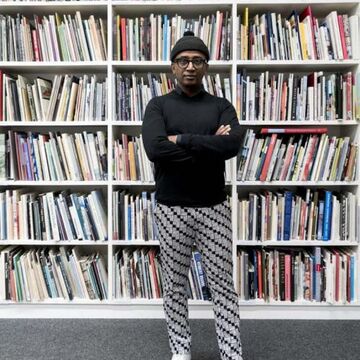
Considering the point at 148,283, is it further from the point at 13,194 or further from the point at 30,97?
the point at 30,97

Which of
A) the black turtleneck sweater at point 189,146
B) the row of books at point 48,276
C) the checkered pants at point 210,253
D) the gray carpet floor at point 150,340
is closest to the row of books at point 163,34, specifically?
the black turtleneck sweater at point 189,146

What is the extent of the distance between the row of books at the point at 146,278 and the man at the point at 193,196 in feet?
1.76

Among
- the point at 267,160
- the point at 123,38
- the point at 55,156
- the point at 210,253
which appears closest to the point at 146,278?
the point at 210,253

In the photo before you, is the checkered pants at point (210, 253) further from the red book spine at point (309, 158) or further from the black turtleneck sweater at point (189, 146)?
the red book spine at point (309, 158)

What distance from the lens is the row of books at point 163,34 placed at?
2123mm

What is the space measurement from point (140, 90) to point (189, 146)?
0.86 meters

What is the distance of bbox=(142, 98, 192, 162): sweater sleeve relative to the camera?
1496 mm

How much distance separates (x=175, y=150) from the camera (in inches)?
58.8

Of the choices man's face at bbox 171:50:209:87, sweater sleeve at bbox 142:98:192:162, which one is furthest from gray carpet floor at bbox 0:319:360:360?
man's face at bbox 171:50:209:87

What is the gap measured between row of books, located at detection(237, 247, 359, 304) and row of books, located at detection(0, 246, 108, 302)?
3.17ft

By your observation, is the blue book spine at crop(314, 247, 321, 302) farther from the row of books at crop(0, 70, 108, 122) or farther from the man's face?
the row of books at crop(0, 70, 108, 122)

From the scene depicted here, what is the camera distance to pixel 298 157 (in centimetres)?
214

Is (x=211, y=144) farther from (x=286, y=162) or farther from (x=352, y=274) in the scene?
(x=352, y=274)

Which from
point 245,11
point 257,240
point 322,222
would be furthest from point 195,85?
point 322,222
